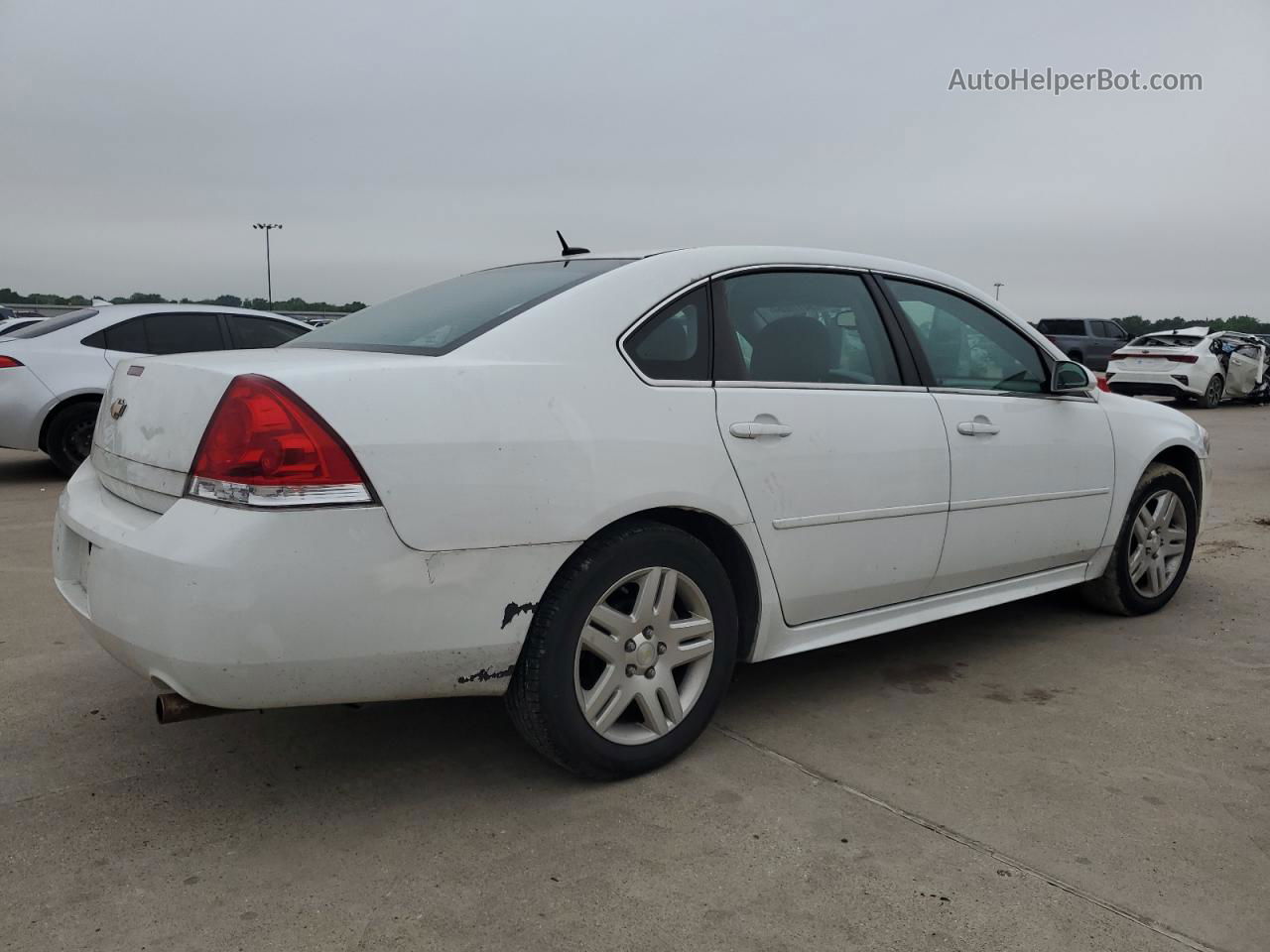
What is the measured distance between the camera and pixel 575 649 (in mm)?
2621

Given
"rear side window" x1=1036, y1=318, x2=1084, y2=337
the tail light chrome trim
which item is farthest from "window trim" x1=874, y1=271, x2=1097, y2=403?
"rear side window" x1=1036, y1=318, x2=1084, y2=337

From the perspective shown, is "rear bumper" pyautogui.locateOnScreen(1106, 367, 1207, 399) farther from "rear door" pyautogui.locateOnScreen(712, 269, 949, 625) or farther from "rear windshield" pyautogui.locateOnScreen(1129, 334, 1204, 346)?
"rear door" pyautogui.locateOnScreen(712, 269, 949, 625)

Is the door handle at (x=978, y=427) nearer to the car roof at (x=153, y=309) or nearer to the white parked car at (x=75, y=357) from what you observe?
the white parked car at (x=75, y=357)

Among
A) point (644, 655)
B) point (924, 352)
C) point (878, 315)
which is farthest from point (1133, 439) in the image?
point (644, 655)

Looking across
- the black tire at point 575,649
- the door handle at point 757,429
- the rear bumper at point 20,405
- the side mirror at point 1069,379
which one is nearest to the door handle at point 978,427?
the side mirror at point 1069,379

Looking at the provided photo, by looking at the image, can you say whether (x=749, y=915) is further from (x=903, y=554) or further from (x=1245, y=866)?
(x=903, y=554)

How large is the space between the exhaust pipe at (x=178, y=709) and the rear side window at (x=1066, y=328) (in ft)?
84.4

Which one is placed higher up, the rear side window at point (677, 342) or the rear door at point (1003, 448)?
the rear side window at point (677, 342)

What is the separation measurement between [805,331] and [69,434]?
22.9 feet

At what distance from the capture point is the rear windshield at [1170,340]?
1834cm

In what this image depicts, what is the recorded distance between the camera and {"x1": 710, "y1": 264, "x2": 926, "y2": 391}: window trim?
3.05m

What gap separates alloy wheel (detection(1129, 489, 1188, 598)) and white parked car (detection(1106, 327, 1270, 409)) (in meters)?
15.0

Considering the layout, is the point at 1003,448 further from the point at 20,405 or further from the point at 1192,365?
the point at 1192,365

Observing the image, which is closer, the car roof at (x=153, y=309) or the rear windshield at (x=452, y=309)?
the rear windshield at (x=452, y=309)
